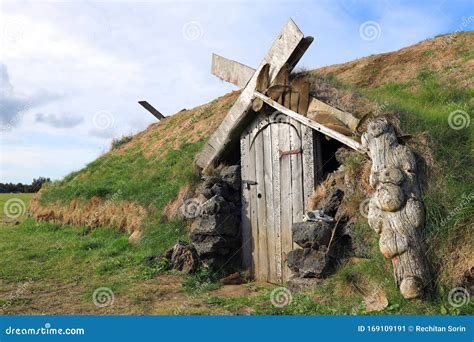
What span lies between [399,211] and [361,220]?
0.89 metres

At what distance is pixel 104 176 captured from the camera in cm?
1814

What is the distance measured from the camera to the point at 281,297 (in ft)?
Result: 21.4

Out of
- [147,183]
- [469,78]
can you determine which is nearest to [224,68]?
[147,183]

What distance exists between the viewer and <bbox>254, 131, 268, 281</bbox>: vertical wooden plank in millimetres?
8109

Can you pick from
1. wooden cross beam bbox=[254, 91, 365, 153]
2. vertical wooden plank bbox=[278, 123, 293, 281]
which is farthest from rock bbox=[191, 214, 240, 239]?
wooden cross beam bbox=[254, 91, 365, 153]

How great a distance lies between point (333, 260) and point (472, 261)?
1.80m

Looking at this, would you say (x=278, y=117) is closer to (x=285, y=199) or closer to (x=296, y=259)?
(x=285, y=199)

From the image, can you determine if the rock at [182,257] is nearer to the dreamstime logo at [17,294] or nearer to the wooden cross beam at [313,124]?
the dreamstime logo at [17,294]

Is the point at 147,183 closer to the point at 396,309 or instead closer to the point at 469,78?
the point at 396,309

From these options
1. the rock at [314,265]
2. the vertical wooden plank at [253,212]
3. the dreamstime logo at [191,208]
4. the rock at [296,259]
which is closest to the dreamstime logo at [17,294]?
the dreamstime logo at [191,208]

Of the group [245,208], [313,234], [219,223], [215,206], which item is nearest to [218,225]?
[219,223]

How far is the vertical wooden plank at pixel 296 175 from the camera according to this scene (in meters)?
7.55

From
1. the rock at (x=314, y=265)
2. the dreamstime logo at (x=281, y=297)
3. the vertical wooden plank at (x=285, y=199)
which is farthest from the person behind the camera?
the vertical wooden plank at (x=285, y=199)

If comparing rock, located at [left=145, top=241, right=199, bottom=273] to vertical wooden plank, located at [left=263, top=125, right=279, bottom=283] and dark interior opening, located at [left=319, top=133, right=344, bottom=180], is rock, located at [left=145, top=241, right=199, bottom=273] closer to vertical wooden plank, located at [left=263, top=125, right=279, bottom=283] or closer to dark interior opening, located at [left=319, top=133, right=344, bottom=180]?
vertical wooden plank, located at [left=263, top=125, right=279, bottom=283]
